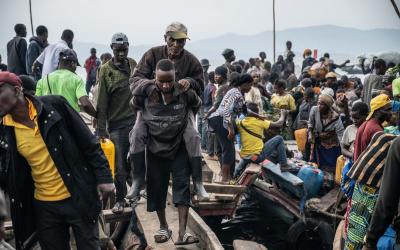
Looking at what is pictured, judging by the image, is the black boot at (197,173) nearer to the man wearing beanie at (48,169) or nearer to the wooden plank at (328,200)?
the man wearing beanie at (48,169)

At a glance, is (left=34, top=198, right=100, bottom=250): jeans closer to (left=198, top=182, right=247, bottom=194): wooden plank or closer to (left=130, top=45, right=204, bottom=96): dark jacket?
(left=130, top=45, right=204, bottom=96): dark jacket

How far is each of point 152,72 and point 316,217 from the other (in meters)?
4.23

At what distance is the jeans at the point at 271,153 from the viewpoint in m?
9.33

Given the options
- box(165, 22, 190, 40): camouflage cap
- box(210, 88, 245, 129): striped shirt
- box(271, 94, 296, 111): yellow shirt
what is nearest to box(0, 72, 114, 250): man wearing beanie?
box(165, 22, 190, 40): camouflage cap

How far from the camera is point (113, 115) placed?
6957 mm

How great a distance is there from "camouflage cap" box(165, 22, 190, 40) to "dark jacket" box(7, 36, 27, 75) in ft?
22.0

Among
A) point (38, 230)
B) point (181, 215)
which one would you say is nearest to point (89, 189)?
point (38, 230)

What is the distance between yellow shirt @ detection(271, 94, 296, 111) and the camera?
41.9ft

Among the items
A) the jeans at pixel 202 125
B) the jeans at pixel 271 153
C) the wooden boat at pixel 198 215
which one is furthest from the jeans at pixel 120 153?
the jeans at pixel 202 125

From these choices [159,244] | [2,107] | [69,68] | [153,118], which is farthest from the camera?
[69,68]

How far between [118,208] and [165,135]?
198cm

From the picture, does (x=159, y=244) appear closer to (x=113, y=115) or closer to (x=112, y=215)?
(x=112, y=215)

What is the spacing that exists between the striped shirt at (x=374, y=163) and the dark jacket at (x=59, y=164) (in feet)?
6.50

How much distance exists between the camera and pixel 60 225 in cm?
450
